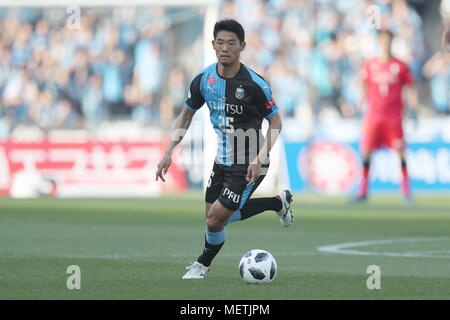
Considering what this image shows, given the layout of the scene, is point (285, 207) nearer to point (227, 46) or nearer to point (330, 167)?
point (227, 46)

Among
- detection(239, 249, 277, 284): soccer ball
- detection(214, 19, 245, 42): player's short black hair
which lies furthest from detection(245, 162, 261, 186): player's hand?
detection(214, 19, 245, 42): player's short black hair

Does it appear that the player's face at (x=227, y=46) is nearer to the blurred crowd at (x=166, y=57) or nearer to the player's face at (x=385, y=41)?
the player's face at (x=385, y=41)

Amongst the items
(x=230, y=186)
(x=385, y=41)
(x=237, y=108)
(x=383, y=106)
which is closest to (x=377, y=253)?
(x=230, y=186)

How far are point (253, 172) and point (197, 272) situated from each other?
0.90 metres

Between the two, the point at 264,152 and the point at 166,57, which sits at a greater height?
the point at 166,57

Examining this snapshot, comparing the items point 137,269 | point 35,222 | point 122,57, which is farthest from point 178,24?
point 137,269

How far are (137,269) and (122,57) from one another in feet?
54.8

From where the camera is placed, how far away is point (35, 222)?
44.1 ft

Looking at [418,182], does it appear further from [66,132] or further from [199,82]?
[199,82]

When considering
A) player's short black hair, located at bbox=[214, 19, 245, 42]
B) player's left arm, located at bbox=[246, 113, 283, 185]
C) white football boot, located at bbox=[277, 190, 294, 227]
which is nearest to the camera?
player's left arm, located at bbox=[246, 113, 283, 185]

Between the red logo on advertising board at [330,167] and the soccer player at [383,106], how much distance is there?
358 cm

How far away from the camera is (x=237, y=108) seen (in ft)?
24.2

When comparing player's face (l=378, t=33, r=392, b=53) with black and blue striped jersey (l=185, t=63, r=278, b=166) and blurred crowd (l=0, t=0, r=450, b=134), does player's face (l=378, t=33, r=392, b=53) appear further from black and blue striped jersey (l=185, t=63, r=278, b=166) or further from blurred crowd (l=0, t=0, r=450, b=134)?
black and blue striped jersey (l=185, t=63, r=278, b=166)

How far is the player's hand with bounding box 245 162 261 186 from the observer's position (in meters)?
7.02
